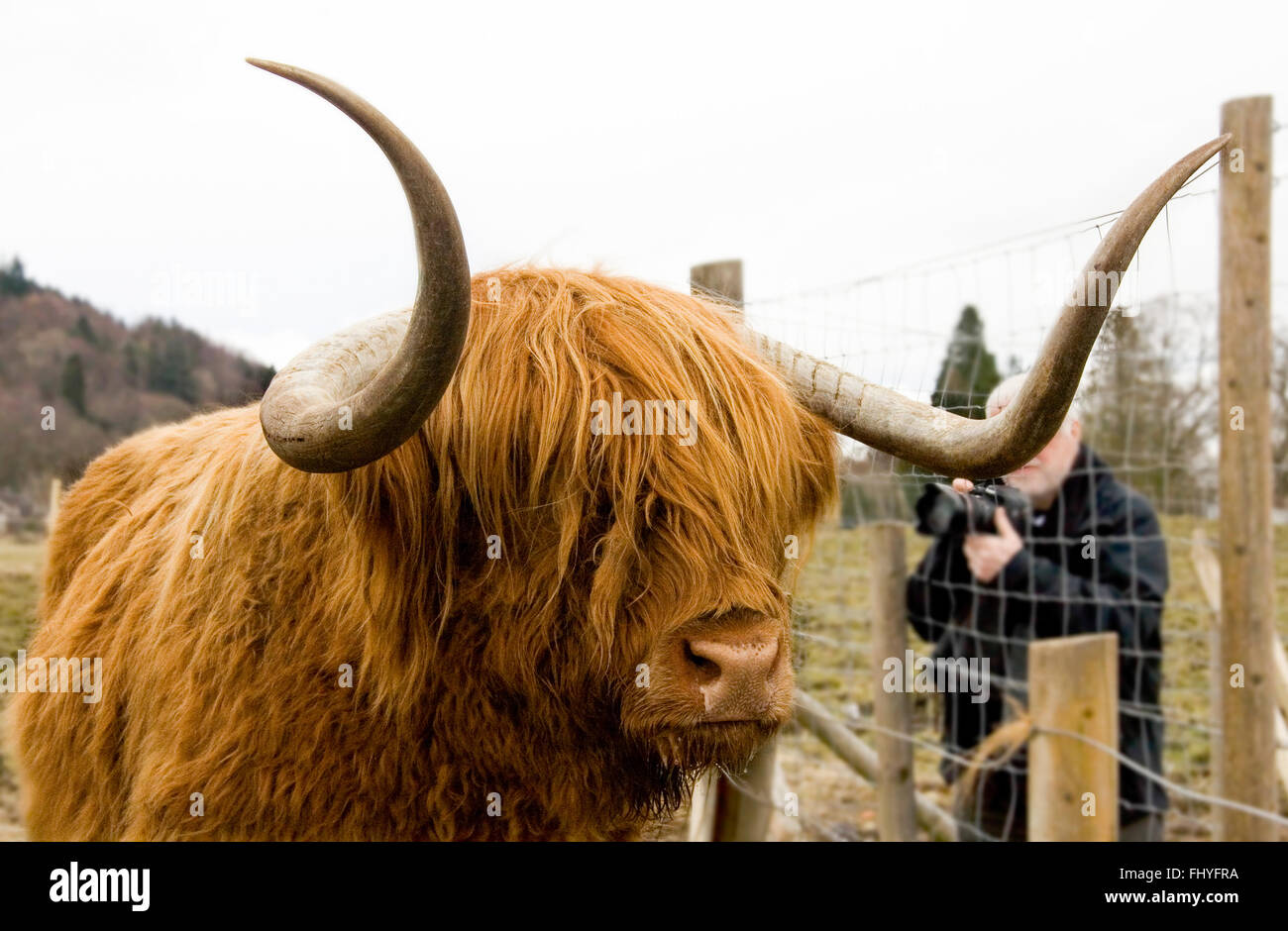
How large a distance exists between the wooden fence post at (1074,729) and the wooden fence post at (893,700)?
1006mm

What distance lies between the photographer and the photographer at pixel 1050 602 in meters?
5.11

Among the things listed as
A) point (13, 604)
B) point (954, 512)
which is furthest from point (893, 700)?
point (13, 604)

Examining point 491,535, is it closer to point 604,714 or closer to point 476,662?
point 476,662

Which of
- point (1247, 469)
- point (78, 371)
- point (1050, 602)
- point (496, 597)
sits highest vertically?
point (78, 371)

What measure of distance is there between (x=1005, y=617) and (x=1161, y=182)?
4425 millimetres

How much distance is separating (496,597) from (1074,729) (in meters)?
3.00

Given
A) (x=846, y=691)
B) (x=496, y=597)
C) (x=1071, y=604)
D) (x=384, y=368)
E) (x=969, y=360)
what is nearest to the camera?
(x=384, y=368)

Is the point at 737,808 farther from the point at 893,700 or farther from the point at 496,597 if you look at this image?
the point at 496,597

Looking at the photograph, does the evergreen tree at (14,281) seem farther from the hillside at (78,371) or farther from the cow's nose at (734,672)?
the cow's nose at (734,672)

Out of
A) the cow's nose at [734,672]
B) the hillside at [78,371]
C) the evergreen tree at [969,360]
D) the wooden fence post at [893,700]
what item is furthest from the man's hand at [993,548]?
the hillside at [78,371]

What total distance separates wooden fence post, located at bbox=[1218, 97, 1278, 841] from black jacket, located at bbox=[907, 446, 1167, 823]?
73cm

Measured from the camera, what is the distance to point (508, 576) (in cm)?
220

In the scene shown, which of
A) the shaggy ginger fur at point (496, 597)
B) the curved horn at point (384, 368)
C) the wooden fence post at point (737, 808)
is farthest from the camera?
the wooden fence post at point (737, 808)
